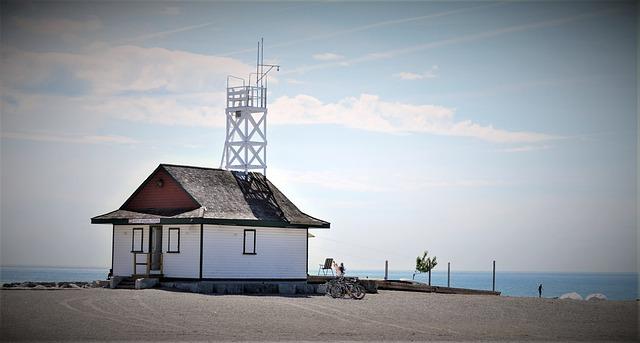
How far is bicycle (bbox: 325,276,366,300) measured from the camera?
3969cm

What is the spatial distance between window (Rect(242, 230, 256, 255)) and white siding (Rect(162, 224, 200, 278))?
2.38 m

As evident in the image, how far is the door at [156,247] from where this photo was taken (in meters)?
43.0

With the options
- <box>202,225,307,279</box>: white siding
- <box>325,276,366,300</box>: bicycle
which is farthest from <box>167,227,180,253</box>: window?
<box>325,276,366,300</box>: bicycle

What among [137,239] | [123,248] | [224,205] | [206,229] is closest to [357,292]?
[206,229]

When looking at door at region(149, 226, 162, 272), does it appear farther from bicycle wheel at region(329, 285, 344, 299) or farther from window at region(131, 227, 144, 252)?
bicycle wheel at region(329, 285, 344, 299)

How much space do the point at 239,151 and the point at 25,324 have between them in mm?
23540

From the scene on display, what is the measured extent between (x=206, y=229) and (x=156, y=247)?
3.77 metres

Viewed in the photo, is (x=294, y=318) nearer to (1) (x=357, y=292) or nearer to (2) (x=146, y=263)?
(1) (x=357, y=292)

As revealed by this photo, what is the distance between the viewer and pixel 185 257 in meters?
41.8

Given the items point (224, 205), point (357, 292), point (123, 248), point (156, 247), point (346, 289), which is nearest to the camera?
point (357, 292)

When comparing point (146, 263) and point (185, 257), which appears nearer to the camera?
point (185, 257)

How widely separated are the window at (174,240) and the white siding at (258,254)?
1379 mm

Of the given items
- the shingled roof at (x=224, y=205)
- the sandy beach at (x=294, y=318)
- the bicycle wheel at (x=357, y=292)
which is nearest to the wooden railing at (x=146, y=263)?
the shingled roof at (x=224, y=205)

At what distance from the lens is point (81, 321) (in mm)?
26906
